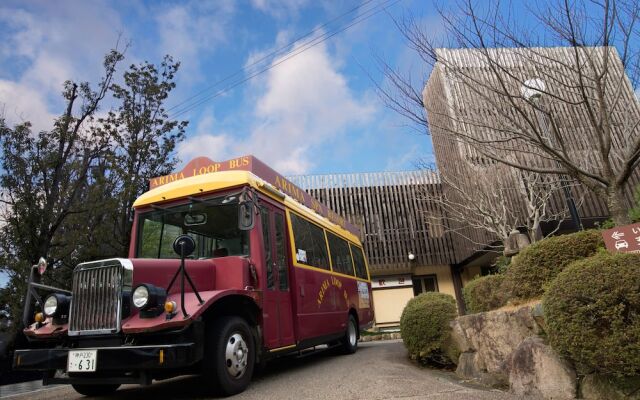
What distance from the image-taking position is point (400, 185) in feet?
65.7

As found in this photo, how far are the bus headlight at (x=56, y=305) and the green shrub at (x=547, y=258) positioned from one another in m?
5.19

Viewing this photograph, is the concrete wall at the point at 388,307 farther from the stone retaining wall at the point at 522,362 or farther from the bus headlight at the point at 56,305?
the bus headlight at the point at 56,305

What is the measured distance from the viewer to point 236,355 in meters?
4.48

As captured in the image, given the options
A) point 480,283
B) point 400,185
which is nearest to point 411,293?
point 400,185

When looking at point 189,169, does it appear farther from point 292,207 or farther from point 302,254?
point 302,254

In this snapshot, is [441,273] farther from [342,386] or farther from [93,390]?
[93,390]

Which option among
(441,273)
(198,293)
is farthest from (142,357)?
(441,273)

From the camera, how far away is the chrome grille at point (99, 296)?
402 cm

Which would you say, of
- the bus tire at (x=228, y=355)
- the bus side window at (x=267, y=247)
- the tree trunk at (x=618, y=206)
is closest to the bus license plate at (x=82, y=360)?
the bus tire at (x=228, y=355)

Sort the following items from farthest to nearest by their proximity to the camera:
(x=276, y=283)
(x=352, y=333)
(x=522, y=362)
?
(x=352, y=333) → (x=276, y=283) → (x=522, y=362)

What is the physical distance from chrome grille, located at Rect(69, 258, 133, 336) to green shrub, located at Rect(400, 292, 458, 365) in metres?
4.58

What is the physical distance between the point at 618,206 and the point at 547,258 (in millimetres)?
1043

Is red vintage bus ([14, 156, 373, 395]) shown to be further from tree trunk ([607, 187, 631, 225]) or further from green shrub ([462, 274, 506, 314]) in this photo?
tree trunk ([607, 187, 631, 225])

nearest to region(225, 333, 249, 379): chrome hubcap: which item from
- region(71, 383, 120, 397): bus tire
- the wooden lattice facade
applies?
region(71, 383, 120, 397): bus tire
